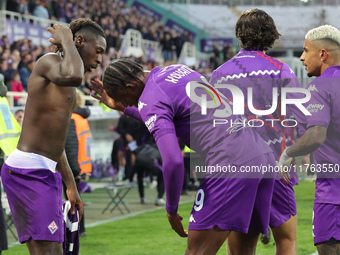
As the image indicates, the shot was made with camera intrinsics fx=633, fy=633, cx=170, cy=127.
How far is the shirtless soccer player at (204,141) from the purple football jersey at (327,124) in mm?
617

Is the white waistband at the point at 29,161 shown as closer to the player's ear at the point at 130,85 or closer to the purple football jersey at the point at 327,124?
the player's ear at the point at 130,85

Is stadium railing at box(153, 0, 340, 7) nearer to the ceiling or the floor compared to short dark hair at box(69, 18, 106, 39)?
nearer to the floor

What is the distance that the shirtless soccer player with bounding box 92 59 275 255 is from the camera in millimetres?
3646

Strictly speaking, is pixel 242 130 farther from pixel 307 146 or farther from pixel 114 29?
pixel 114 29

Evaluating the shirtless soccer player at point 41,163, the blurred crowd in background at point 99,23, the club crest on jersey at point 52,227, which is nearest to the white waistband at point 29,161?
the shirtless soccer player at point 41,163

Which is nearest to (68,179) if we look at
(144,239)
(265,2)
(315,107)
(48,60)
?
(48,60)

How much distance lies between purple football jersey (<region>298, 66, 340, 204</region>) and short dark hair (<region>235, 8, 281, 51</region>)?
54 centimetres

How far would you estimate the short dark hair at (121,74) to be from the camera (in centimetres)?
381

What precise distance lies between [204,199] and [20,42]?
14.8 meters

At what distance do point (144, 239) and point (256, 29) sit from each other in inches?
204

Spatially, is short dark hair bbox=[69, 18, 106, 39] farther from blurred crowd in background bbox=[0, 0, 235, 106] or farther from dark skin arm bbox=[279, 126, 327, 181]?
blurred crowd in background bbox=[0, 0, 235, 106]

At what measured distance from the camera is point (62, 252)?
14.3 ft

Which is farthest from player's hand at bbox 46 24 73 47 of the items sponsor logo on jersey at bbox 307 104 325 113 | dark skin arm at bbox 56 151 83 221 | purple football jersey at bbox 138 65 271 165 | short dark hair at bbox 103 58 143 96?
sponsor logo on jersey at bbox 307 104 325 113

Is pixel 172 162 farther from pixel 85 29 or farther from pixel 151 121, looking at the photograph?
pixel 85 29
